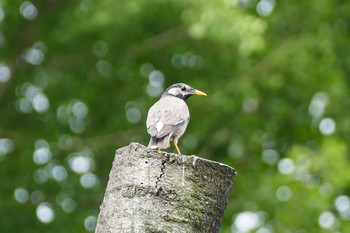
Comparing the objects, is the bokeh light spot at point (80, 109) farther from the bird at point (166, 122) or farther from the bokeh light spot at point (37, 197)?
the bird at point (166, 122)

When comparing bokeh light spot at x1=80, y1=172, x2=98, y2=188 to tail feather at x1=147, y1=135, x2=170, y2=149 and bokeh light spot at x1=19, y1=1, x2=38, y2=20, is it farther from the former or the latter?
tail feather at x1=147, y1=135, x2=170, y2=149

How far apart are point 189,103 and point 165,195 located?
14.1 metres

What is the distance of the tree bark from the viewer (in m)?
4.30

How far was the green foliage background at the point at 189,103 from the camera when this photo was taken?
17719 mm

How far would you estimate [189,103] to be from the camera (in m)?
18.4

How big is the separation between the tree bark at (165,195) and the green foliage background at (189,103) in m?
12.3

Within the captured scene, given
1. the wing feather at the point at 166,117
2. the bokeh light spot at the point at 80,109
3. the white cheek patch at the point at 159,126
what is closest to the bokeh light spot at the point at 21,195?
the bokeh light spot at the point at 80,109

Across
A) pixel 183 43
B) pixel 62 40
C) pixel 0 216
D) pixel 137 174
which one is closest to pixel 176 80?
pixel 183 43

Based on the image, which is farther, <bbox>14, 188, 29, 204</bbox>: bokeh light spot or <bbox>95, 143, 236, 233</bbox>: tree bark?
<bbox>14, 188, 29, 204</bbox>: bokeh light spot

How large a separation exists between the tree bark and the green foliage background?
12287mm

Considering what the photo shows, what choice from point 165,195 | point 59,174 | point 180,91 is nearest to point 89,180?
point 59,174

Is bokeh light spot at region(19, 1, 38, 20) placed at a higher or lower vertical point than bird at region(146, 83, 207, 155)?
higher

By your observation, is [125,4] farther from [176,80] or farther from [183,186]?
[183,186]

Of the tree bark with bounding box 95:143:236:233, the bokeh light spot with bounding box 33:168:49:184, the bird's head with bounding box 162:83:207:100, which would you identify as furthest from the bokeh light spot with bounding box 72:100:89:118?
the tree bark with bounding box 95:143:236:233
